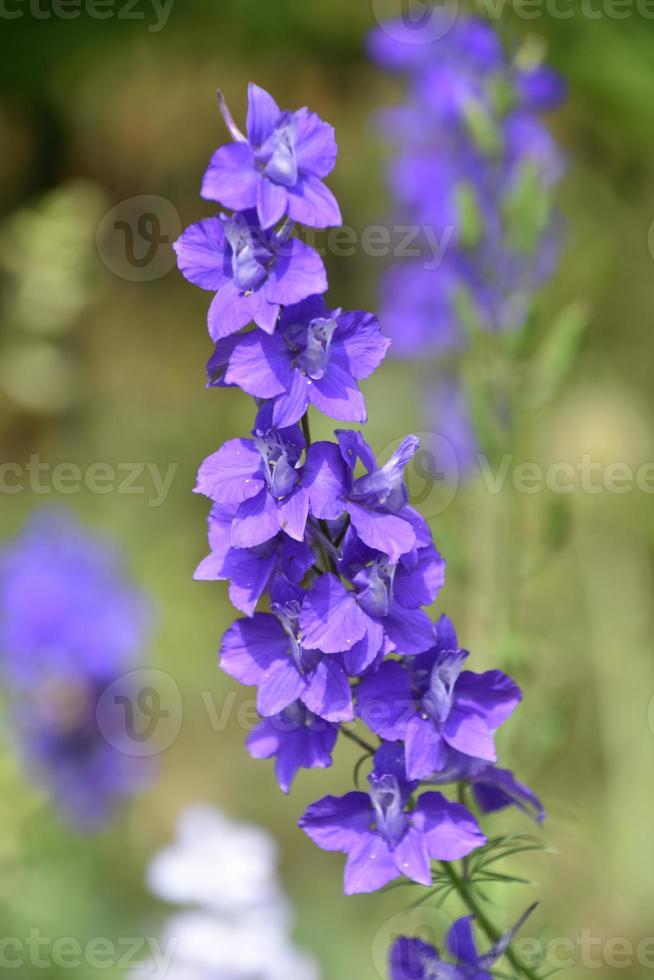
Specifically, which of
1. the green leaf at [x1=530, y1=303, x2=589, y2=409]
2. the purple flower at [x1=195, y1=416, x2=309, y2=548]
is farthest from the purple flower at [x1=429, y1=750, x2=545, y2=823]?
the green leaf at [x1=530, y1=303, x2=589, y2=409]

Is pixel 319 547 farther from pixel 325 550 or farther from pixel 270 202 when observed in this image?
pixel 270 202

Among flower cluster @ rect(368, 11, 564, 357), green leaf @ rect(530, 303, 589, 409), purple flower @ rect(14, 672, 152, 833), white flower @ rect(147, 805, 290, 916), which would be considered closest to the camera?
green leaf @ rect(530, 303, 589, 409)

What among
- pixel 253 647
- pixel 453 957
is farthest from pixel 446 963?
pixel 253 647

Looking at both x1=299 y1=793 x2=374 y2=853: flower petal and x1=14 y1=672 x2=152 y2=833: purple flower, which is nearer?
x1=299 y1=793 x2=374 y2=853: flower petal

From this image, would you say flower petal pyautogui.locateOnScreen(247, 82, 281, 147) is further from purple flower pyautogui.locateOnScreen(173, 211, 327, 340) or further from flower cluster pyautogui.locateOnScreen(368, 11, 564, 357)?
flower cluster pyautogui.locateOnScreen(368, 11, 564, 357)

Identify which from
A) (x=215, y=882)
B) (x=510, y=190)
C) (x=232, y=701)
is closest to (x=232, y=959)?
(x=215, y=882)

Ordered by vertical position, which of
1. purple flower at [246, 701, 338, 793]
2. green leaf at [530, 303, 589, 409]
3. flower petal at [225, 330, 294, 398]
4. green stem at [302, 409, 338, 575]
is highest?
green leaf at [530, 303, 589, 409]

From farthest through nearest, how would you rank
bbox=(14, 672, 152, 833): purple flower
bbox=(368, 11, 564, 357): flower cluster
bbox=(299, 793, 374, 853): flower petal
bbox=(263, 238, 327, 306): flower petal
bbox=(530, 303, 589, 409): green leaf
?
1. bbox=(14, 672, 152, 833): purple flower
2. bbox=(368, 11, 564, 357): flower cluster
3. bbox=(530, 303, 589, 409): green leaf
4. bbox=(299, 793, 374, 853): flower petal
5. bbox=(263, 238, 327, 306): flower petal

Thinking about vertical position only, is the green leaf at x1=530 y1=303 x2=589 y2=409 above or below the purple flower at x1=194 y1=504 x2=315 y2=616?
above
